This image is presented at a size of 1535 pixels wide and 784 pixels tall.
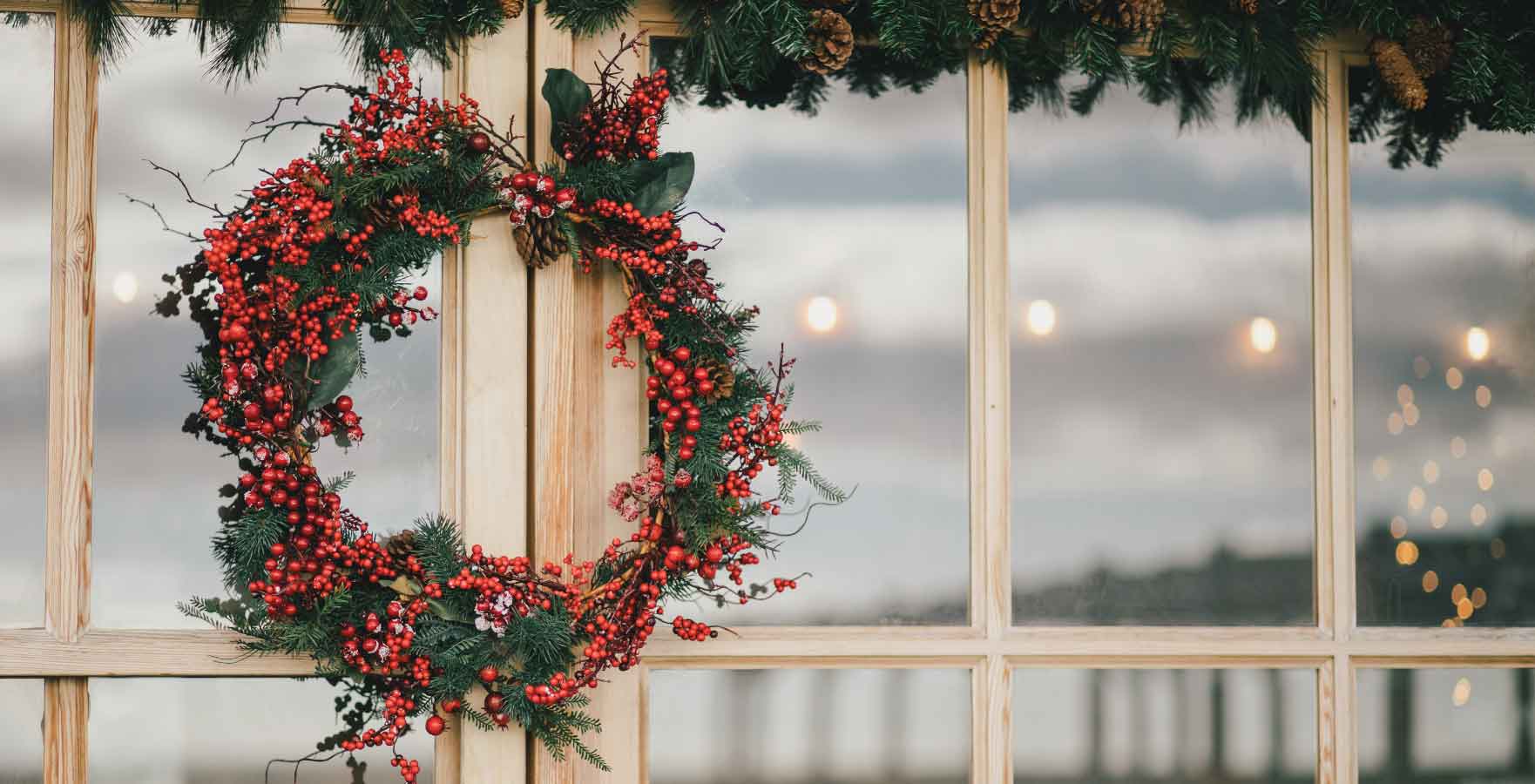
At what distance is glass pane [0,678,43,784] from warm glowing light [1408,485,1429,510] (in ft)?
6.60

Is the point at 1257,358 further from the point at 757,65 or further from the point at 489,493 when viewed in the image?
the point at 489,493

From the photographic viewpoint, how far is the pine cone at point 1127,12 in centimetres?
165

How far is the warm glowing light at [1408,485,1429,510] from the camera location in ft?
5.85

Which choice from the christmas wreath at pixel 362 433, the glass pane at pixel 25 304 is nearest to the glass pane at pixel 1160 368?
the christmas wreath at pixel 362 433

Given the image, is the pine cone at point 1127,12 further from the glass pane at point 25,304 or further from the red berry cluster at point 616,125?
the glass pane at point 25,304

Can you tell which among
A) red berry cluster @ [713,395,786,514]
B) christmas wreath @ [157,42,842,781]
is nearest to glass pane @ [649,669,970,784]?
christmas wreath @ [157,42,842,781]

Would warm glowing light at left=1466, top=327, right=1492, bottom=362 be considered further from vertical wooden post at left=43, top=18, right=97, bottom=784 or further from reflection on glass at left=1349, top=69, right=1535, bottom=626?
vertical wooden post at left=43, top=18, right=97, bottom=784

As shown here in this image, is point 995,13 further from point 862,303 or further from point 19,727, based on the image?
point 19,727

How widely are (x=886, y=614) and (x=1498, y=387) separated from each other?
3.30 ft

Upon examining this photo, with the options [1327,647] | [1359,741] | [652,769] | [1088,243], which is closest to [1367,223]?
[1088,243]

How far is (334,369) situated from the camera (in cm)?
157

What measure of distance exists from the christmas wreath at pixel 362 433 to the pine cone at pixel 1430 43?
104 cm

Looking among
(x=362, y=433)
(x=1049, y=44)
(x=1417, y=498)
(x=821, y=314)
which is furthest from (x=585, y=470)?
(x=1417, y=498)

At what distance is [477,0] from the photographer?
162 cm
